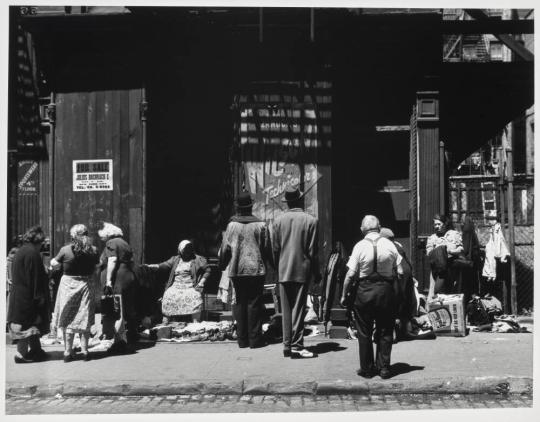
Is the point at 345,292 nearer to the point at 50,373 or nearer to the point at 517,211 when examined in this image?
the point at 50,373

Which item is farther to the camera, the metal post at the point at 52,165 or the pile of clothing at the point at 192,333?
the metal post at the point at 52,165

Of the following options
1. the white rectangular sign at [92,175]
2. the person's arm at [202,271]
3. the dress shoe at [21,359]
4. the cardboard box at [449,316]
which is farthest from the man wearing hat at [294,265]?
the white rectangular sign at [92,175]

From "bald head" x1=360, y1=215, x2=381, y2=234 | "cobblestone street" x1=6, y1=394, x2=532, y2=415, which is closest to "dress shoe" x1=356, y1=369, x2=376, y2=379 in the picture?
"cobblestone street" x1=6, y1=394, x2=532, y2=415

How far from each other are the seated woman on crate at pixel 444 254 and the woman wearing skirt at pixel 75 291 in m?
4.82

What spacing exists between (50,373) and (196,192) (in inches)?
164

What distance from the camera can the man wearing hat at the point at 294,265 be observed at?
821 cm

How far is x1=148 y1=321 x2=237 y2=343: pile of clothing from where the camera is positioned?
372 inches

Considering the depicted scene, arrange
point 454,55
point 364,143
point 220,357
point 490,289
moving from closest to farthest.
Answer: point 220,357 → point 364,143 → point 490,289 → point 454,55

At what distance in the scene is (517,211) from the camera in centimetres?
1642

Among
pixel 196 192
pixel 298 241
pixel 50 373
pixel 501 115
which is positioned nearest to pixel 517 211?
pixel 501 115

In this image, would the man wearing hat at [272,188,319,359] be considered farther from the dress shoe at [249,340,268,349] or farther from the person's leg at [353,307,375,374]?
the person's leg at [353,307,375,374]

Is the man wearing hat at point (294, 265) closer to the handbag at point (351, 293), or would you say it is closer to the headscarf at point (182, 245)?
the handbag at point (351, 293)

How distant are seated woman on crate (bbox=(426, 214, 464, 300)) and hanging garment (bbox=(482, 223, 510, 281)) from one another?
62.9 inches

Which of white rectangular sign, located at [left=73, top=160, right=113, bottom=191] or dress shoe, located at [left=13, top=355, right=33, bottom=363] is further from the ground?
white rectangular sign, located at [left=73, top=160, right=113, bottom=191]
